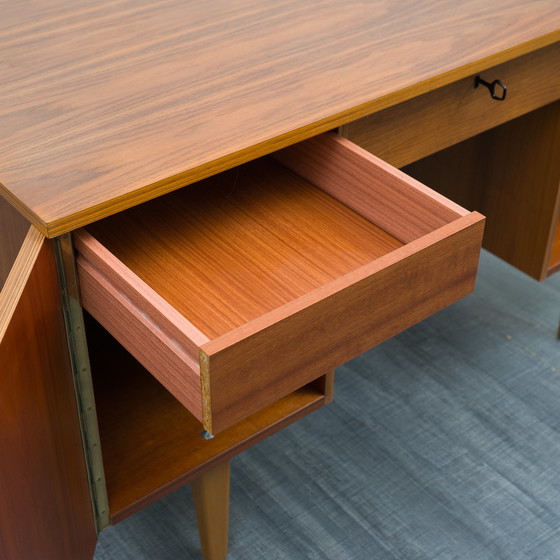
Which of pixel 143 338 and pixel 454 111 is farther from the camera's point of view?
pixel 454 111

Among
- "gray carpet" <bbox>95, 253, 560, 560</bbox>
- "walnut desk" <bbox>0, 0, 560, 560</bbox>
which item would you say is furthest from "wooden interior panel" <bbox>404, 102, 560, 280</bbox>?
"gray carpet" <bbox>95, 253, 560, 560</bbox>

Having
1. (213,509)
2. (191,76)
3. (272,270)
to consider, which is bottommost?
(213,509)

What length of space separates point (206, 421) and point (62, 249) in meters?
0.21

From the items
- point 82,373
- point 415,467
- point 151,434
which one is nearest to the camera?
point 82,373

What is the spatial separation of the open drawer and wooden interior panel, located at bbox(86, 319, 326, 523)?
22 cm

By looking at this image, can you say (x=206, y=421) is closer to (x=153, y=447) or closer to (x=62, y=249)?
(x=62, y=249)

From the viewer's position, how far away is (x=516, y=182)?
134 centimetres

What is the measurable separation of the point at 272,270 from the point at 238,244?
5 centimetres

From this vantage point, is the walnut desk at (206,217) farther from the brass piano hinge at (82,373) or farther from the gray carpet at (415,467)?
the gray carpet at (415,467)

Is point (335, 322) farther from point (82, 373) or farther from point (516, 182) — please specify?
point (516, 182)

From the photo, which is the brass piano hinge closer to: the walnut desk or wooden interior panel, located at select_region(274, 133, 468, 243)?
the walnut desk

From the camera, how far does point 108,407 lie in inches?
40.8

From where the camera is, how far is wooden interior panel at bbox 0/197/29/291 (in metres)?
0.87

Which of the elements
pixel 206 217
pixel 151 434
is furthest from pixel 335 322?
pixel 151 434
